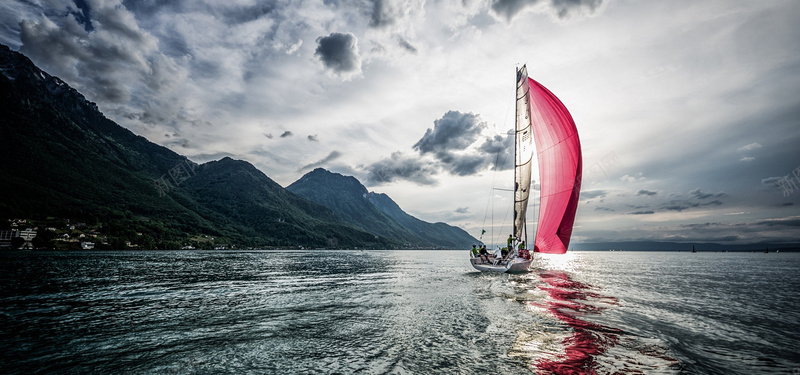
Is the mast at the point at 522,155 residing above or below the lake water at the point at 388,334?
above

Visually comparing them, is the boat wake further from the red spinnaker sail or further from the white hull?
the white hull

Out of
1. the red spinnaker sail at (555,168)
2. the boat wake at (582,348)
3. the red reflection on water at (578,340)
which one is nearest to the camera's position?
the red reflection on water at (578,340)

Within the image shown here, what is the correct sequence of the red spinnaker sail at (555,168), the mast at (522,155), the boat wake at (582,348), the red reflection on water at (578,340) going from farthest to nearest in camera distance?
1. the mast at (522,155)
2. the red spinnaker sail at (555,168)
3. the boat wake at (582,348)
4. the red reflection on water at (578,340)

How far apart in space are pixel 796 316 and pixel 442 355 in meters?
22.2

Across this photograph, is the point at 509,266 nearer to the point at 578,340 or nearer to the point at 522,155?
the point at 522,155

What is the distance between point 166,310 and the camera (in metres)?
17.2

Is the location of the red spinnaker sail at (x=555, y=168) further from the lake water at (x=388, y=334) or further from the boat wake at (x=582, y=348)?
the boat wake at (x=582, y=348)

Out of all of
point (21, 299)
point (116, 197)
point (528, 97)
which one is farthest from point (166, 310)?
point (116, 197)

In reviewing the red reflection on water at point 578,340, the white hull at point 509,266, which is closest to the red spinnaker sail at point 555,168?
the white hull at point 509,266

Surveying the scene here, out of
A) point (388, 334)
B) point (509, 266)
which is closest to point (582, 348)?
point (388, 334)

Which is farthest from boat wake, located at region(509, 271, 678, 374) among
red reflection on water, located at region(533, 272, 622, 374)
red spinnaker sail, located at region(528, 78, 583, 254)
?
red spinnaker sail, located at region(528, 78, 583, 254)

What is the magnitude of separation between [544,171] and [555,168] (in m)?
1.41

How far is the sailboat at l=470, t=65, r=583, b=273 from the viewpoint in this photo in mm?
34250

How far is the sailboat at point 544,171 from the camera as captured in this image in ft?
112
